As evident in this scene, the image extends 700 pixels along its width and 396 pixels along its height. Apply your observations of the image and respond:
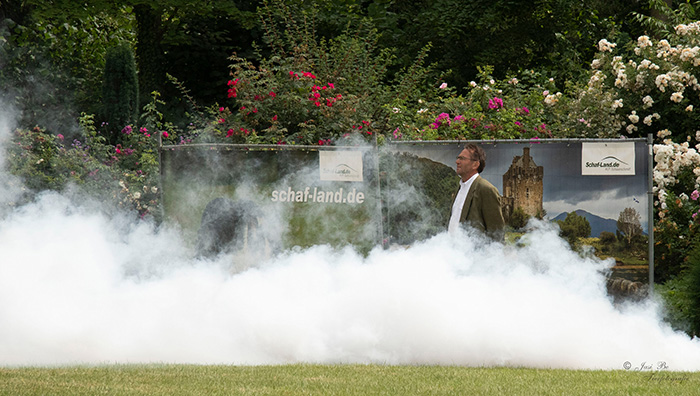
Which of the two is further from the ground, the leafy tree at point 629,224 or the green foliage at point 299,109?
the green foliage at point 299,109

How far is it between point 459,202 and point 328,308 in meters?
1.75

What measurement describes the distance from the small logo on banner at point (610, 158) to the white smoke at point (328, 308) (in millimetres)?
767


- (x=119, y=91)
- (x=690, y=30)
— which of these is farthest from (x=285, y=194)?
(x=119, y=91)

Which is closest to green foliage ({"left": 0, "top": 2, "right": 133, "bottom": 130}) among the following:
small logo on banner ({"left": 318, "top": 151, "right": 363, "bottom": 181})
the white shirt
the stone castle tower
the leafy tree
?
small logo on banner ({"left": 318, "top": 151, "right": 363, "bottom": 181})

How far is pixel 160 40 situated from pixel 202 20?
3.72 ft

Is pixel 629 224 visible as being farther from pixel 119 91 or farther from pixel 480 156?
pixel 119 91

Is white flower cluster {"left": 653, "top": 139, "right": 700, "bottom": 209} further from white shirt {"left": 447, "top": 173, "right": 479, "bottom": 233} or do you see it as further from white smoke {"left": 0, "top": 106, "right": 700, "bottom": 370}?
white shirt {"left": 447, "top": 173, "right": 479, "bottom": 233}

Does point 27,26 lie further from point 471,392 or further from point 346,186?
point 471,392

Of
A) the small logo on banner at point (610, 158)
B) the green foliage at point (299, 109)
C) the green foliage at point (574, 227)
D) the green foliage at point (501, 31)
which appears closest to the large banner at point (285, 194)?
the green foliage at point (574, 227)

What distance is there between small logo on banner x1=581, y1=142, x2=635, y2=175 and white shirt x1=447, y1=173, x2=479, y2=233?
1123 mm

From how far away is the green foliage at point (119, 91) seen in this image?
15.4 meters

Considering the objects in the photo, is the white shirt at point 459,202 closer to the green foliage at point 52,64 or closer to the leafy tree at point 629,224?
the leafy tree at point 629,224

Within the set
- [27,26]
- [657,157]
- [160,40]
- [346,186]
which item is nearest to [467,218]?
[346,186]

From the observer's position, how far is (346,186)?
8.49 metres
